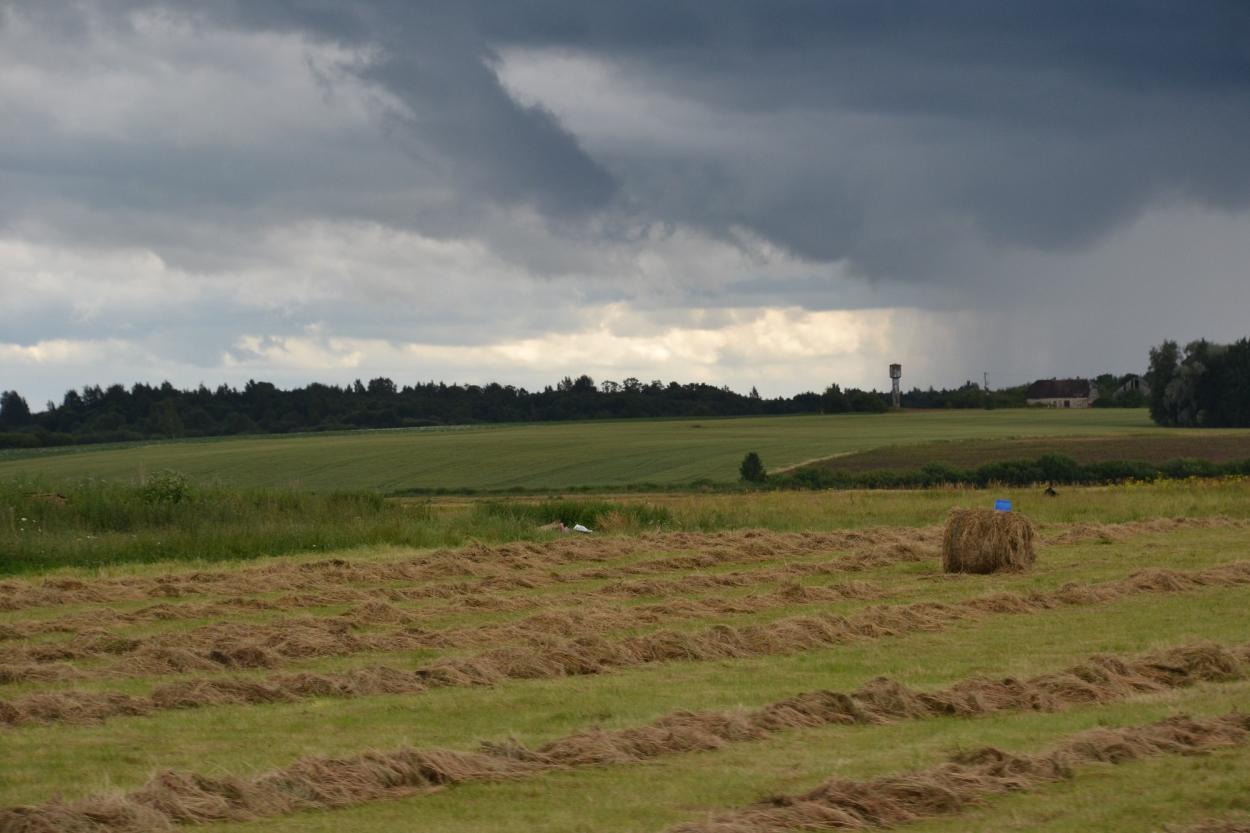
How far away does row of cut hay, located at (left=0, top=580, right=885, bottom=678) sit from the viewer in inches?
429

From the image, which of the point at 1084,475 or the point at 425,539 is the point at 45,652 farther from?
the point at 1084,475

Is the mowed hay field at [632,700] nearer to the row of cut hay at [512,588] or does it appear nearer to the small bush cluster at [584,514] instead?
the row of cut hay at [512,588]

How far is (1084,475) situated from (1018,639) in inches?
1783

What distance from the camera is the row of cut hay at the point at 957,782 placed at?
5863 millimetres

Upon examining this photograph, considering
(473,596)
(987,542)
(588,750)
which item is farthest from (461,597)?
(588,750)

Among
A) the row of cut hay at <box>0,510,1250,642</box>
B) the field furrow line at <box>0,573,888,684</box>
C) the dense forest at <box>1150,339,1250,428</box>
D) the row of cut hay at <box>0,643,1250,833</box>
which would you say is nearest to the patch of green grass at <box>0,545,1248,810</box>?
the row of cut hay at <box>0,643,1250,833</box>

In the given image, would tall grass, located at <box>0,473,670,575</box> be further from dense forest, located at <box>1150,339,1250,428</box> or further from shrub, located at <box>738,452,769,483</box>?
dense forest, located at <box>1150,339,1250,428</box>

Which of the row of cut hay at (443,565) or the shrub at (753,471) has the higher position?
the row of cut hay at (443,565)

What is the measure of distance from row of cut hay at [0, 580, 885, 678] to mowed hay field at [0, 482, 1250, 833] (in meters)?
0.05

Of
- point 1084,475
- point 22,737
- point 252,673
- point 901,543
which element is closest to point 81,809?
point 22,737

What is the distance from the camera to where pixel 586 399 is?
153 m

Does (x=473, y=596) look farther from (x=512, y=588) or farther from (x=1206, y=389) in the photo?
(x=1206, y=389)

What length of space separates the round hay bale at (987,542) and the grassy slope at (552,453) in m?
43.1

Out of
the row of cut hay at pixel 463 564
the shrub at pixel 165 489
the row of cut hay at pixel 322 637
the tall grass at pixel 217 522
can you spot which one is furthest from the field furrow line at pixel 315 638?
the shrub at pixel 165 489
